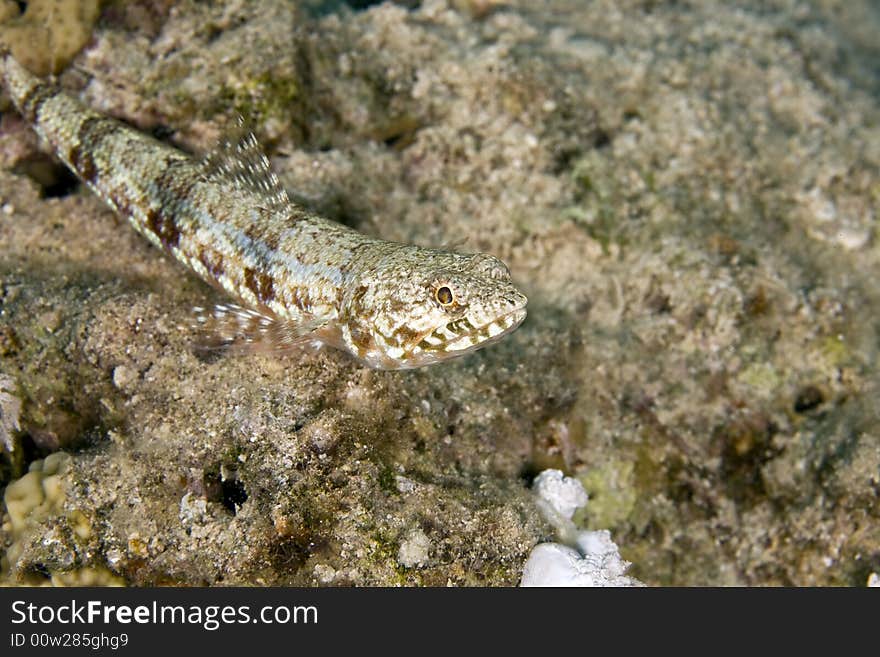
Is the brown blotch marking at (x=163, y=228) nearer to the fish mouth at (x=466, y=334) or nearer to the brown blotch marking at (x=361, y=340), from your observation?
the brown blotch marking at (x=361, y=340)

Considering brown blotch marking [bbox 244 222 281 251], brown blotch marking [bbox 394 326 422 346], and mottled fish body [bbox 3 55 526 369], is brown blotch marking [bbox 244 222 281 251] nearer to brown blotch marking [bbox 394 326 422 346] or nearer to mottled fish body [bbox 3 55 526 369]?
mottled fish body [bbox 3 55 526 369]

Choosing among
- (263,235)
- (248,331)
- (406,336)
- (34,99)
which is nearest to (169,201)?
(263,235)

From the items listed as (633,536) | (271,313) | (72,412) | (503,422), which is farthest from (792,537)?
(72,412)

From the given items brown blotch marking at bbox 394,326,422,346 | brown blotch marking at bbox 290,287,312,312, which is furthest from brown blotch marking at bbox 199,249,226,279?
brown blotch marking at bbox 394,326,422,346

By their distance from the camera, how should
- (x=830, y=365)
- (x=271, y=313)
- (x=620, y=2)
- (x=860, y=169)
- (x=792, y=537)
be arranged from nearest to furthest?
(x=271, y=313)
(x=792, y=537)
(x=830, y=365)
(x=860, y=169)
(x=620, y=2)

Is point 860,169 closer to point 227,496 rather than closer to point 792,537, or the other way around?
point 792,537

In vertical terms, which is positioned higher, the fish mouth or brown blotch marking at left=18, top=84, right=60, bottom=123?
brown blotch marking at left=18, top=84, right=60, bottom=123

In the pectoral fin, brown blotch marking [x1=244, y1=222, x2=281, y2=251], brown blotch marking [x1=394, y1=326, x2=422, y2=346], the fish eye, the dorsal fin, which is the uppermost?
the dorsal fin
